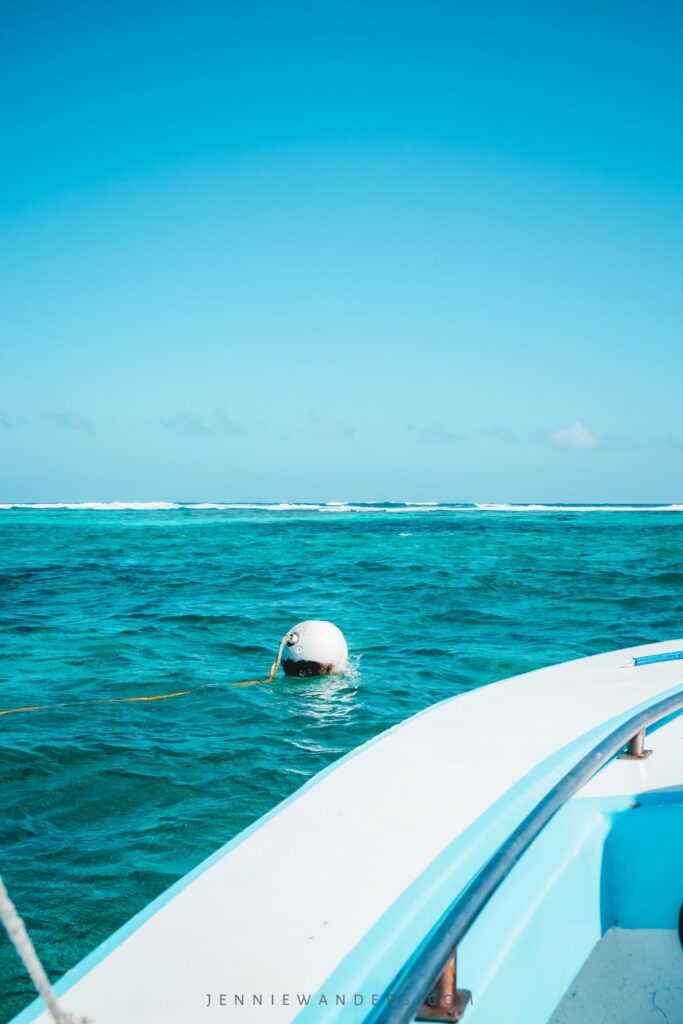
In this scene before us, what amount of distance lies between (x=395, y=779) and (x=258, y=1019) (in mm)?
1032

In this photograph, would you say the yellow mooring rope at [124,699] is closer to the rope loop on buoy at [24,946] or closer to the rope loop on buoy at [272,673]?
the rope loop on buoy at [272,673]

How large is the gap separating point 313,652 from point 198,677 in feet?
3.67

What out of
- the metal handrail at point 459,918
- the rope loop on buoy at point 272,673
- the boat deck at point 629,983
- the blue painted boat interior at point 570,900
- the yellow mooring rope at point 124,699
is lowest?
the yellow mooring rope at point 124,699

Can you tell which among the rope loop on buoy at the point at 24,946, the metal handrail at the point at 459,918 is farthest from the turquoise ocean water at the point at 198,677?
the metal handrail at the point at 459,918

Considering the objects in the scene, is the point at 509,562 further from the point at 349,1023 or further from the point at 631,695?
the point at 349,1023

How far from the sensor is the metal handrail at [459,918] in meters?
1.00

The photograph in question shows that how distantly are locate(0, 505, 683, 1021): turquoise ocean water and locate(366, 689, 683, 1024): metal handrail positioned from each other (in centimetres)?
200

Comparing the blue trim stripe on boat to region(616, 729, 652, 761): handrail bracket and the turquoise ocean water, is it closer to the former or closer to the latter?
region(616, 729, 652, 761): handrail bracket

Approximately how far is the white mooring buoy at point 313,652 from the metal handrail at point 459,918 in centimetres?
495

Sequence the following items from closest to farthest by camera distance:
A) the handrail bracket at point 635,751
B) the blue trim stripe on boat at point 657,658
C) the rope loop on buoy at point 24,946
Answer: the rope loop on buoy at point 24,946
the handrail bracket at point 635,751
the blue trim stripe on boat at point 657,658

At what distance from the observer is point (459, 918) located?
1.13 meters

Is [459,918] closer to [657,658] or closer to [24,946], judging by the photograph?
[24,946]

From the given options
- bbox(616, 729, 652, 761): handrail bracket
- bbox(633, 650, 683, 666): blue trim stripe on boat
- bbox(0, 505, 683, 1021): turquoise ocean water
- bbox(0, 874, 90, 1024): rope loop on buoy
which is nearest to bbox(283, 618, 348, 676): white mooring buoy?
bbox(0, 505, 683, 1021): turquoise ocean water

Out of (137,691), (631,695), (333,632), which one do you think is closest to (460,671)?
(333,632)
